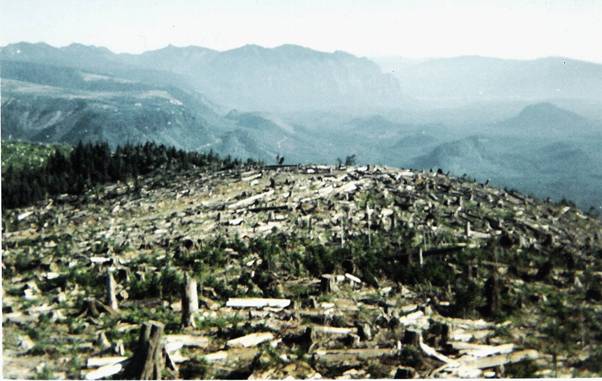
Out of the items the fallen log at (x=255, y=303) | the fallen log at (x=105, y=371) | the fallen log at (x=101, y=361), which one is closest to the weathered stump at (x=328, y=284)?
the fallen log at (x=255, y=303)

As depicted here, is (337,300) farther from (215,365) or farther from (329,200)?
(329,200)

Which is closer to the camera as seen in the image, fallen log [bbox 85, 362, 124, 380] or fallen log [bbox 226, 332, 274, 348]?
fallen log [bbox 85, 362, 124, 380]

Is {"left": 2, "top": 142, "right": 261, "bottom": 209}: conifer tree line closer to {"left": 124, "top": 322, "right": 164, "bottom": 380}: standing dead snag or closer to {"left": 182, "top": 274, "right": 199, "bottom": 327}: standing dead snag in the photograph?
{"left": 182, "top": 274, "right": 199, "bottom": 327}: standing dead snag

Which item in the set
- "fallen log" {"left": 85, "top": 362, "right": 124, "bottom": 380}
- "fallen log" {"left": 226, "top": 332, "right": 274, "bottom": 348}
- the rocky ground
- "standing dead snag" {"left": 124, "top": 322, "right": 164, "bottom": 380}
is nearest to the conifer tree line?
the rocky ground

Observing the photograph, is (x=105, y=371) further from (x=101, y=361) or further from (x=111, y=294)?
(x=111, y=294)

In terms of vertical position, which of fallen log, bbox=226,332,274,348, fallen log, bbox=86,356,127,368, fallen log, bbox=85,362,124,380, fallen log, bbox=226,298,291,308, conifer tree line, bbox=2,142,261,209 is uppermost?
conifer tree line, bbox=2,142,261,209

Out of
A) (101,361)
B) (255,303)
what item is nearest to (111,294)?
(101,361)
